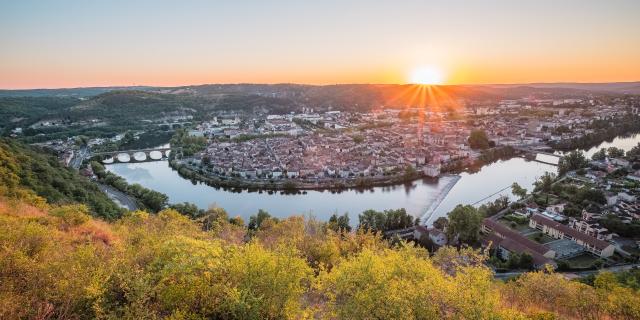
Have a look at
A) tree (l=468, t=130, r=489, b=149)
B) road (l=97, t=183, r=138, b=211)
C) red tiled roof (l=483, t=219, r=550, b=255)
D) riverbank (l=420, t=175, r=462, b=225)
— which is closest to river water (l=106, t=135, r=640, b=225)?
riverbank (l=420, t=175, r=462, b=225)

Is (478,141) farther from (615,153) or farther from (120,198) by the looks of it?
(120,198)

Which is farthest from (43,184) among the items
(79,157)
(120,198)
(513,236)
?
(79,157)

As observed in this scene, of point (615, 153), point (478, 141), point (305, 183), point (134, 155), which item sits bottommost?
point (305, 183)

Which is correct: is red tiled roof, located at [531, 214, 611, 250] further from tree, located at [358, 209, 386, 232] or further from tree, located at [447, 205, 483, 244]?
tree, located at [358, 209, 386, 232]

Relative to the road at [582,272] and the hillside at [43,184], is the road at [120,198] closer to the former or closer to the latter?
the hillside at [43,184]

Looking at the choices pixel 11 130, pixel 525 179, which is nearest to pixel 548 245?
pixel 525 179

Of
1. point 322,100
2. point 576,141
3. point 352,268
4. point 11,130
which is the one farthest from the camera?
point 322,100

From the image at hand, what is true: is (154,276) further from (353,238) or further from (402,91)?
(402,91)
